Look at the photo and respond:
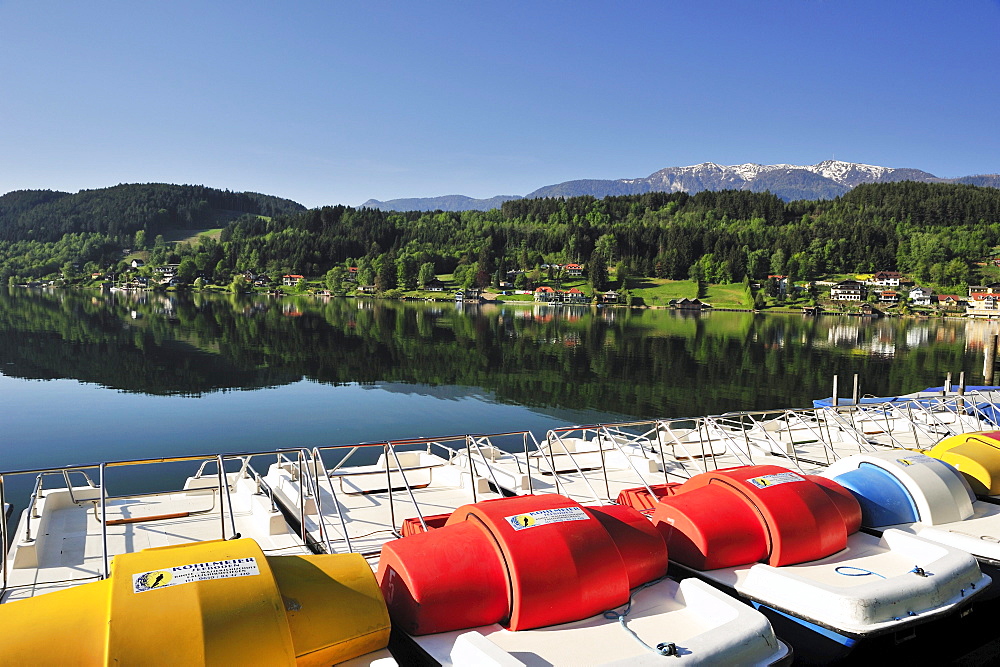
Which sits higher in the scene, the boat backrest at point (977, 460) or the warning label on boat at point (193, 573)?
the warning label on boat at point (193, 573)

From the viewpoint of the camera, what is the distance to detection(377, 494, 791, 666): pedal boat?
8891 mm

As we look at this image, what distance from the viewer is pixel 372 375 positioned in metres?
55.7

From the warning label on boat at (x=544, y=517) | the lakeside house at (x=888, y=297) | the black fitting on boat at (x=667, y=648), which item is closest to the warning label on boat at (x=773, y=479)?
the warning label on boat at (x=544, y=517)

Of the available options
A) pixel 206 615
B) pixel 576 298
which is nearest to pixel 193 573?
pixel 206 615

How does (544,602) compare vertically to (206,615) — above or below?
below

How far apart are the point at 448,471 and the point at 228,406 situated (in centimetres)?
2538

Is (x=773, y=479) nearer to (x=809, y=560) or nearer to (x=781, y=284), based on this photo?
(x=809, y=560)

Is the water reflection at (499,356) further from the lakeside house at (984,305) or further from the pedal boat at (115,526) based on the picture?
the lakeside house at (984,305)

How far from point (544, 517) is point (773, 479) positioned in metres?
4.93

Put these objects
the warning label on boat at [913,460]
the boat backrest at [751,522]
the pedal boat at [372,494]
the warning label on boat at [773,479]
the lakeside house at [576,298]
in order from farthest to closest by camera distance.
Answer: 1. the lakeside house at [576,298]
2. the warning label on boat at [913,460]
3. the pedal boat at [372,494]
4. the warning label on boat at [773,479]
5. the boat backrest at [751,522]

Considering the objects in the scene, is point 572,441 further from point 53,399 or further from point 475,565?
point 53,399

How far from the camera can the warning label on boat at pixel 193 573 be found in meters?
7.32

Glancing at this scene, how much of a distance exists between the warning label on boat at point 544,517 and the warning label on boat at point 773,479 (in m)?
3.83

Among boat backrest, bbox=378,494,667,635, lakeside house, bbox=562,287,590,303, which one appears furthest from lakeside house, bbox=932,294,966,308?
boat backrest, bbox=378,494,667,635
